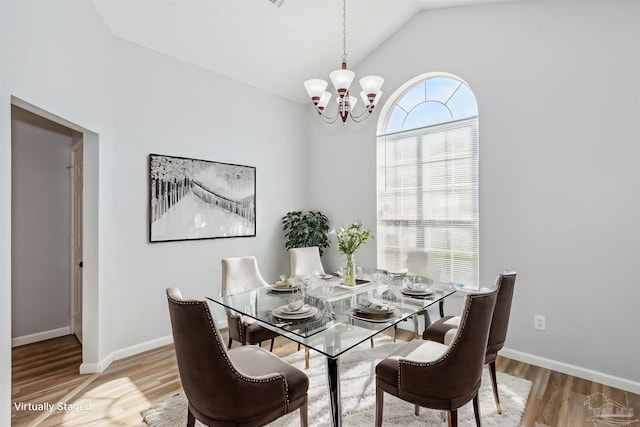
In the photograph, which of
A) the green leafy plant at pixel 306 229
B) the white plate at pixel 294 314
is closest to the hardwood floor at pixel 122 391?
the white plate at pixel 294 314

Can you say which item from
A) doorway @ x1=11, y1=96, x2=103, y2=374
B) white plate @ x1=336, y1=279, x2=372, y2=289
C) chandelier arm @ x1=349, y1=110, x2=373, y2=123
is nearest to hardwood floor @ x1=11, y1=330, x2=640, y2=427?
doorway @ x1=11, y1=96, x2=103, y2=374

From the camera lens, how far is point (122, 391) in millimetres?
2508

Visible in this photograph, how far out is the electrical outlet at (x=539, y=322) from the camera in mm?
2900

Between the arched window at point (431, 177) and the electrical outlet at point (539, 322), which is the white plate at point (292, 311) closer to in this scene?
the arched window at point (431, 177)

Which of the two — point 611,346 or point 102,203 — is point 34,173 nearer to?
point 102,203

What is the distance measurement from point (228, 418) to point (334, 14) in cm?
372

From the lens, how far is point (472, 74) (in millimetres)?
3287

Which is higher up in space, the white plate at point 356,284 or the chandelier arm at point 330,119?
the chandelier arm at point 330,119

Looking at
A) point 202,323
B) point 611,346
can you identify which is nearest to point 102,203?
point 202,323

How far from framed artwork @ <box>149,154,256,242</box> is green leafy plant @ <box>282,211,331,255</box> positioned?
0.56 meters

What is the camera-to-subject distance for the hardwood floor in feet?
7.16

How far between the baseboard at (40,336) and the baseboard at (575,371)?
15.8 feet

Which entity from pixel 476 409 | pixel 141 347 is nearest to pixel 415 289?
pixel 476 409

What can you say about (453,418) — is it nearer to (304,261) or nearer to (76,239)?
(304,261)
